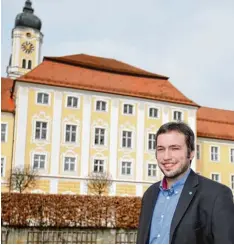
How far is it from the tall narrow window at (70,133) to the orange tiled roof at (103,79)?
134 cm

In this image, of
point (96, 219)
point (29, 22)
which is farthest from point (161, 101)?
point (29, 22)

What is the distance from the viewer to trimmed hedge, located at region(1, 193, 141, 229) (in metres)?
6.27

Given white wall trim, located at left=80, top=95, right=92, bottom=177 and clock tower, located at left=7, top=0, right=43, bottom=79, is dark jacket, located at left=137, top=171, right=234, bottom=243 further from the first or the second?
clock tower, located at left=7, top=0, right=43, bottom=79

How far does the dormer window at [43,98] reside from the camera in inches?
488

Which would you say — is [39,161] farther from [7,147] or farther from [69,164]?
[7,147]

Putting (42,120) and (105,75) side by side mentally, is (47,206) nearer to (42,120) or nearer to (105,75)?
(42,120)

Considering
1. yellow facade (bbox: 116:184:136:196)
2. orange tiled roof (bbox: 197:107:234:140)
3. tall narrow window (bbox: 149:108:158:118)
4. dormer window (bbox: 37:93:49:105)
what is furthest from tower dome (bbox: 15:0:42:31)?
A: yellow facade (bbox: 116:184:136:196)

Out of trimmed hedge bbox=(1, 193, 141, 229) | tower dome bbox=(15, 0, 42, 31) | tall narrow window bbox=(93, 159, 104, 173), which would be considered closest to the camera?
trimmed hedge bbox=(1, 193, 141, 229)

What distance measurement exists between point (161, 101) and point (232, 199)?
42.8 ft

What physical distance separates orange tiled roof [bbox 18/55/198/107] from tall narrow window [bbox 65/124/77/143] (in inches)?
52.7

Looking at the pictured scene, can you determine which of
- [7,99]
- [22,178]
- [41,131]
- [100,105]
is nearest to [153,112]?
[100,105]

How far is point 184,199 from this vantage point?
787 mm

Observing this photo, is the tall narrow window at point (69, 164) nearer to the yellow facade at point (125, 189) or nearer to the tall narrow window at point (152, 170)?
the yellow facade at point (125, 189)

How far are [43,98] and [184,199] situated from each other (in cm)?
1197
